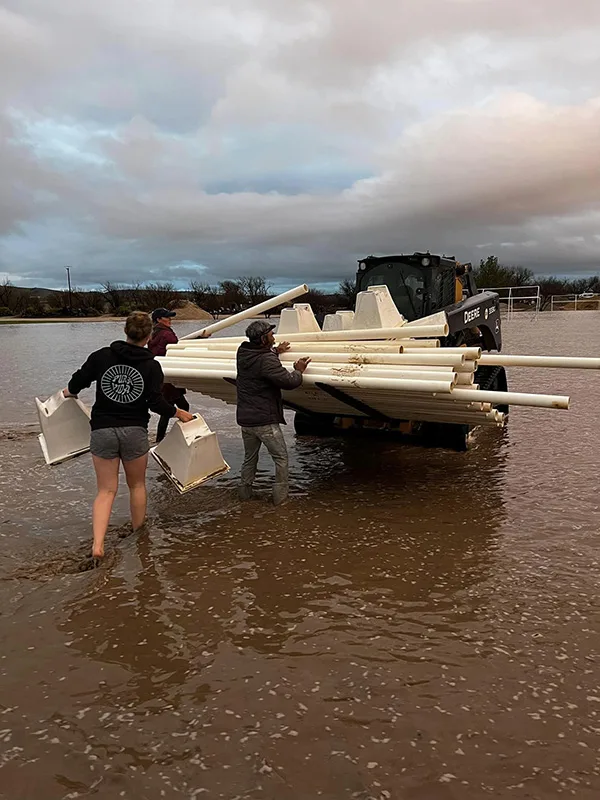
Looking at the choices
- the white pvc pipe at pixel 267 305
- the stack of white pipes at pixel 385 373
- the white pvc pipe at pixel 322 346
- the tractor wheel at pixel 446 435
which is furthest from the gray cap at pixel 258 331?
the tractor wheel at pixel 446 435

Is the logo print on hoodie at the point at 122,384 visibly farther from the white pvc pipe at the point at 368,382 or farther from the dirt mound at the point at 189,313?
the dirt mound at the point at 189,313

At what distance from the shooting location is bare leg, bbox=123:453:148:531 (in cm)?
449

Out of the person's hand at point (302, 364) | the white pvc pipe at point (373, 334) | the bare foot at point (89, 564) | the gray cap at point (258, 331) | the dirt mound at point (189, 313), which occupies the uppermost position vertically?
the dirt mound at point (189, 313)

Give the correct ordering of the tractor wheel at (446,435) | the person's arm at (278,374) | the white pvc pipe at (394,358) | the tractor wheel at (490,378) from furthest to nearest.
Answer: the tractor wheel at (490,378) → the tractor wheel at (446,435) → the person's arm at (278,374) → the white pvc pipe at (394,358)

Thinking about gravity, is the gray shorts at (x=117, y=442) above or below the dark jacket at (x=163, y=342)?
below

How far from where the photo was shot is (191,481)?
5.25 metres

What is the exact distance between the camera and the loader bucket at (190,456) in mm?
5238

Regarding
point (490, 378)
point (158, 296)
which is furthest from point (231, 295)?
point (490, 378)

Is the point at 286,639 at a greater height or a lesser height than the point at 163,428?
lesser

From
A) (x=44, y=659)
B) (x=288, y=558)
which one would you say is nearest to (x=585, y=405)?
(x=288, y=558)

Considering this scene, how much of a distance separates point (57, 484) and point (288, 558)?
311cm

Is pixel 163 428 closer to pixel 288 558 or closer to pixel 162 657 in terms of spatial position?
pixel 288 558

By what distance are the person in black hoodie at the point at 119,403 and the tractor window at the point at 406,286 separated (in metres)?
4.25

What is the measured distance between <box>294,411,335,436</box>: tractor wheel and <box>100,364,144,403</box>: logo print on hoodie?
334 centimetres
